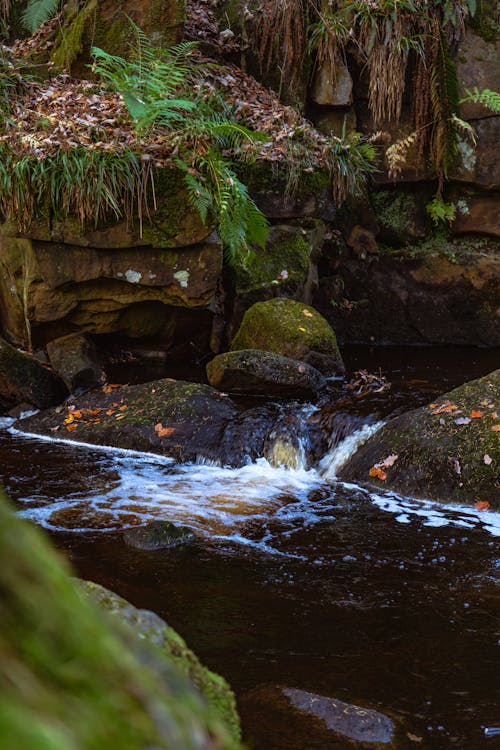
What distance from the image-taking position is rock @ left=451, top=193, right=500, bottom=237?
10.9 m

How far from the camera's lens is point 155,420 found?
730 cm

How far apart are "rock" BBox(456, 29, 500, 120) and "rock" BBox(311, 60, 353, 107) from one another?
160 centimetres

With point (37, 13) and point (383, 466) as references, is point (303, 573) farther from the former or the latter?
point (37, 13)

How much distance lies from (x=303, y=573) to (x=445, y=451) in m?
2.02

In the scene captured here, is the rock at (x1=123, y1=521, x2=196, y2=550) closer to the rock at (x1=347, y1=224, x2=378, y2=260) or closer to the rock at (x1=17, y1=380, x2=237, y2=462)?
the rock at (x1=17, y1=380, x2=237, y2=462)

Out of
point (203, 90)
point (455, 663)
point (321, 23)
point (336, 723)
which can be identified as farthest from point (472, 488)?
point (321, 23)

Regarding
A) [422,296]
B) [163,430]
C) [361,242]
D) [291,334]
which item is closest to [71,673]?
[163,430]

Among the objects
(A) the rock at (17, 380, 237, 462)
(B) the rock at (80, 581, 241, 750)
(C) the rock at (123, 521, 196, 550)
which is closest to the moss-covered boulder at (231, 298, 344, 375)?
(A) the rock at (17, 380, 237, 462)

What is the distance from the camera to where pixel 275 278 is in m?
9.43

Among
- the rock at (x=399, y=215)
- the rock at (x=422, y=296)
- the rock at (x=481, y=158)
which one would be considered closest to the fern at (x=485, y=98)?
the rock at (x=481, y=158)

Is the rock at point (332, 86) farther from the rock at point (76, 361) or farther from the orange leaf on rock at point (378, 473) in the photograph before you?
the orange leaf on rock at point (378, 473)

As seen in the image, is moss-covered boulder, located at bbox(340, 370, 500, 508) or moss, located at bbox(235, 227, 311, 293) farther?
moss, located at bbox(235, 227, 311, 293)

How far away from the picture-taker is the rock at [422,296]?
10781 millimetres

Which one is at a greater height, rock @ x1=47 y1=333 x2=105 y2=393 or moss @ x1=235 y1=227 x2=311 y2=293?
moss @ x1=235 y1=227 x2=311 y2=293
